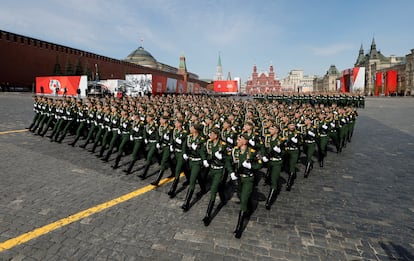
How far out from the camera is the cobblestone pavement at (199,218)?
420 cm

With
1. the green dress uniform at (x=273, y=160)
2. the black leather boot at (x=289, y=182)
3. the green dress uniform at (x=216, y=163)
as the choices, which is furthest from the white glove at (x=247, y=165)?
the black leather boot at (x=289, y=182)

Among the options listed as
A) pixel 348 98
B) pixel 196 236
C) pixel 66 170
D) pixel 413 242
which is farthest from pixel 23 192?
pixel 348 98

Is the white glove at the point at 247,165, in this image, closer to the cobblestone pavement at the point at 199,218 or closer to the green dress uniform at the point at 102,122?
the cobblestone pavement at the point at 199,218

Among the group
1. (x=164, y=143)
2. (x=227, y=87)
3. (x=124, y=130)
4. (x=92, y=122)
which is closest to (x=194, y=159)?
(x=164, y=143)

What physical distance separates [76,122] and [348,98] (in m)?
27.1

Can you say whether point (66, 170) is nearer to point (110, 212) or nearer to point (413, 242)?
point (110, 212)

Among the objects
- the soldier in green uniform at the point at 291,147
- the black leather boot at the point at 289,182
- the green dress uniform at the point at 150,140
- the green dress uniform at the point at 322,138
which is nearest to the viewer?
the black leather boot at the point at 289,182

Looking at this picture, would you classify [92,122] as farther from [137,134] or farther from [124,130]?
[137,134]

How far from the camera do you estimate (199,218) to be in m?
5.33

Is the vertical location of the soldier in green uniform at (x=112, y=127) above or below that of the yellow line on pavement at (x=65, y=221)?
above

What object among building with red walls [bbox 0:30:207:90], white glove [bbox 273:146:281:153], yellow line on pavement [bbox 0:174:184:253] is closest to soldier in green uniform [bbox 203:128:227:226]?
white glove [bbox 273:146:281:153]

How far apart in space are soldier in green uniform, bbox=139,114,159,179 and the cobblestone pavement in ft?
1.46

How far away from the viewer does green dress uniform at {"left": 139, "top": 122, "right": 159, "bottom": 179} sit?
7344 mm

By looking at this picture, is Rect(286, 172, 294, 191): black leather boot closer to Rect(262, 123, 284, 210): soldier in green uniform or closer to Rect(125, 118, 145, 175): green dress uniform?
Rect(262, 123, 284, 210): soldier in green uniform
